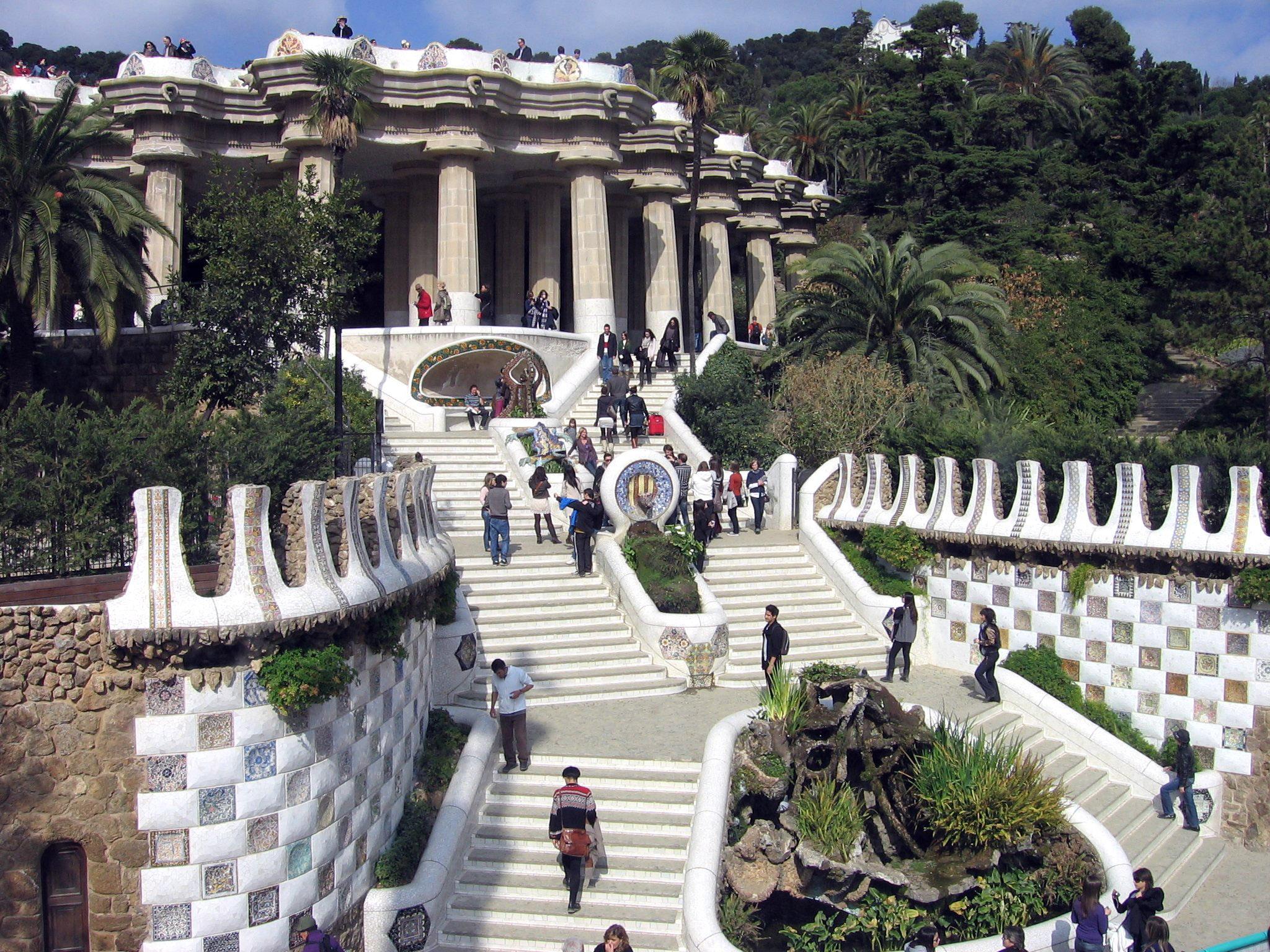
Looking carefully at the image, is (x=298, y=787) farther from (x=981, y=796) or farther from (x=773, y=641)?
(x=981, y=796)

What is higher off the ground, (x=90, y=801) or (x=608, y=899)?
(x=90, y=801)

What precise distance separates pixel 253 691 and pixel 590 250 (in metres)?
28.2

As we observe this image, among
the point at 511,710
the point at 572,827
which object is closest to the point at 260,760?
the point at 572,827

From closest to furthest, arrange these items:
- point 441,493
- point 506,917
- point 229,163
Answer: point 506,917, point 441,493, point 229,163

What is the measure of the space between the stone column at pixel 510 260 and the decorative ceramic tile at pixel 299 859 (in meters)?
33.2

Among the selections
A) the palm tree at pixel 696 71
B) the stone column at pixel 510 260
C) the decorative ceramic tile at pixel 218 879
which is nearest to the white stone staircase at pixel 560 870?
the decorative ceramic tile at pixel 218 879

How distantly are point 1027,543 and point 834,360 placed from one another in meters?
10.7

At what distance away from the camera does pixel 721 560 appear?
74.4 ft

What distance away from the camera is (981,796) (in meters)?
14.4

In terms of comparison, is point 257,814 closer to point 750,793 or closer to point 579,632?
point 750,793

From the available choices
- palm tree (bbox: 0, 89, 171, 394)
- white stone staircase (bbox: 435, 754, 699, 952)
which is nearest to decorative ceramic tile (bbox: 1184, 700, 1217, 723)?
white stone staircase (bbox: 435, 754, 699, 952)

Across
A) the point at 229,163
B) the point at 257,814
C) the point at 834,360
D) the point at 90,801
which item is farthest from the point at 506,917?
the point at 229,163

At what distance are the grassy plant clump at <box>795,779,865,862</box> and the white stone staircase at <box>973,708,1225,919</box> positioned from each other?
2204mm

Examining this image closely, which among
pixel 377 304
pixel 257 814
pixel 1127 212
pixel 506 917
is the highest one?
pixel 1127 212
